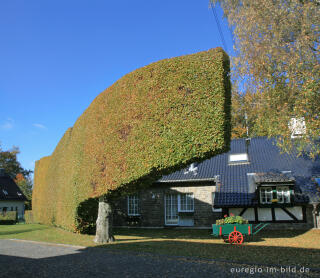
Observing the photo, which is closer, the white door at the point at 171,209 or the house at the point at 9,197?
the white door at the point at 171,209

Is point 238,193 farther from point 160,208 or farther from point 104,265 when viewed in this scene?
point 104,265

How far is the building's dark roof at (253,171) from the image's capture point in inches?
586

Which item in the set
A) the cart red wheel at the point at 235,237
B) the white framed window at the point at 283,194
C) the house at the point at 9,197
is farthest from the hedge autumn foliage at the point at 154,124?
the house at the point at 9,197

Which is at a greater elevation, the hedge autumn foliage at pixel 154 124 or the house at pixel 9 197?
the hedge autumn foliage at pixel 154 124

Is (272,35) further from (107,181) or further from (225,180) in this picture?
(107,181)

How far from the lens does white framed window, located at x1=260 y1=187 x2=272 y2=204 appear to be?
599 inches

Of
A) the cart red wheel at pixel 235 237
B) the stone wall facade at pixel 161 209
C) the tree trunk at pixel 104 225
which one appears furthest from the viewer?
the stone wall facade at pixel 161 209

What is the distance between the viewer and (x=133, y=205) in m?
19.5

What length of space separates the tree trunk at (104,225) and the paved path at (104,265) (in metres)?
1.63

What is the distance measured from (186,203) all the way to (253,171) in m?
4.60

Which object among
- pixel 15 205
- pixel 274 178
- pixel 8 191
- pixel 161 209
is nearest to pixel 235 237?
pixel 274 178

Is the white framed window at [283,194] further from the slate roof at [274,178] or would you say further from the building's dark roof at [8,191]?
the building's dark roof at [8,191]

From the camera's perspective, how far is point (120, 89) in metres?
11.3

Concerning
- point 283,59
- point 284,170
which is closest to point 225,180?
point 284,170
